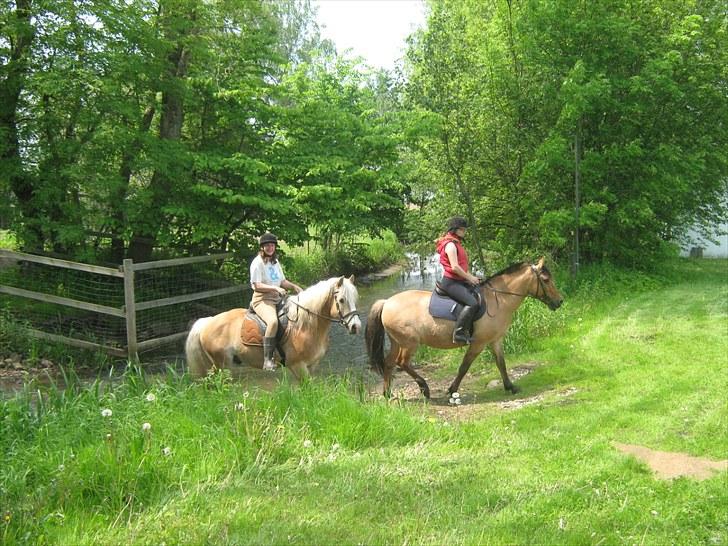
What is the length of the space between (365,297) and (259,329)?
34.6 ft

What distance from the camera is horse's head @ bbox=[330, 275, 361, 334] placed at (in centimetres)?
763

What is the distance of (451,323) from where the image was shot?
8727 mm

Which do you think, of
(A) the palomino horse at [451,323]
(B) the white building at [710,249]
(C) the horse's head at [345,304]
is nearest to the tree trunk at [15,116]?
(C) the horse's head at [345,304]

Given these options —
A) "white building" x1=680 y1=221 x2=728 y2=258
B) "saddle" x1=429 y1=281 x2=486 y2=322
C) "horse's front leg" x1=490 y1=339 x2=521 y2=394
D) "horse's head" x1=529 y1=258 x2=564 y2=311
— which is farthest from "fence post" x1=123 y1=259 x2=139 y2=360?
"white building" x1=680 y1=221 x2=728 y2=258

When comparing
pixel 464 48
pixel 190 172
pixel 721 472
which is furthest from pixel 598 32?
pixel 721 472

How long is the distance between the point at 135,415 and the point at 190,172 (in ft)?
23.6

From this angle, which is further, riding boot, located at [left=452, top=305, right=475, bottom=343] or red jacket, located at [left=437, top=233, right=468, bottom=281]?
riding boot, located at [left=452, top=305, right=475, bottom=343]

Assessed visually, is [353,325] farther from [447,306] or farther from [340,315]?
[447,306]

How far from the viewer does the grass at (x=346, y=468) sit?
163 inches

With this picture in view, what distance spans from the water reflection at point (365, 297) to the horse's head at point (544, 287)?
10.5 ft

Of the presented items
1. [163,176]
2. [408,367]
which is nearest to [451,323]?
[408,367]

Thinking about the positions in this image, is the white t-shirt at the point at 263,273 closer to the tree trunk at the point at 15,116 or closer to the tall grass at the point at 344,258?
the tree trunk at the point at 15,116

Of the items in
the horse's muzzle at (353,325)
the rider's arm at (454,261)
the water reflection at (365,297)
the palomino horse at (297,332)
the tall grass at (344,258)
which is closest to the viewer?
the horse's muzzle at (353,325)

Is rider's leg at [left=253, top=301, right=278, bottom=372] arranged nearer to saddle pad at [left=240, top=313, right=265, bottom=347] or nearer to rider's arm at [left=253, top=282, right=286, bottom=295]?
saddle pad at [left=240, top=313, right=265, bottom=347]
